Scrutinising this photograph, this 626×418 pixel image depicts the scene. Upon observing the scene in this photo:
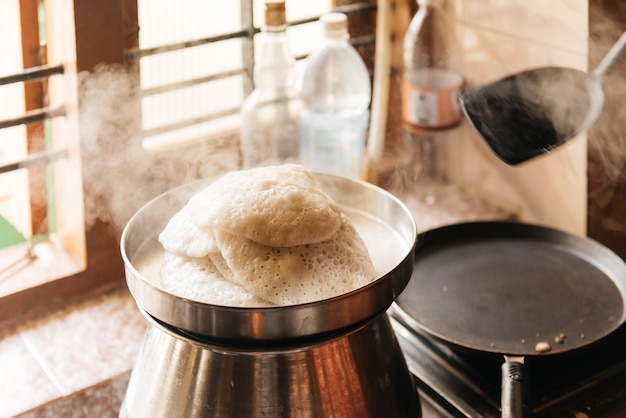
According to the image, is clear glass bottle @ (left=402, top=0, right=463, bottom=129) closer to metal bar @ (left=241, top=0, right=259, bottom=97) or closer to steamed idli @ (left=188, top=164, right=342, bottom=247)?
metal bar @ (left=241, top=0, right=259, bottom=97)

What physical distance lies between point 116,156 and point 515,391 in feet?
2.54

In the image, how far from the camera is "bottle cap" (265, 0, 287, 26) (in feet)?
4.42

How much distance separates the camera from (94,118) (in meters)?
1.27

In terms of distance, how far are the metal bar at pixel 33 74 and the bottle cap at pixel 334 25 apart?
48 cm

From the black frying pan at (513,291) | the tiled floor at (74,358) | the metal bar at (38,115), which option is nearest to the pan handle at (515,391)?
the black frying pan at (513,291)

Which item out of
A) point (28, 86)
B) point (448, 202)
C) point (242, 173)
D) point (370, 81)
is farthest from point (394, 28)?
point (242, 173)

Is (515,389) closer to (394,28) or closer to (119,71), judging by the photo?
(119,71)

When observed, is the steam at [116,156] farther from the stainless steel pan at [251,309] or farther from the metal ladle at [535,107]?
the metal ladle at [535,107]

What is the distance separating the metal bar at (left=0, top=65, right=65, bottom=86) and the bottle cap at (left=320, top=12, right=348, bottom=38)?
484 millimetres

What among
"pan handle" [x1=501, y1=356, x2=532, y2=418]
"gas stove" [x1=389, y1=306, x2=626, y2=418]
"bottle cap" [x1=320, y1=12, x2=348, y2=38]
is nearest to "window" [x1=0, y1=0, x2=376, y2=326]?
"bottle cap" [x1=320, y1=12, x2=348, y2=38]

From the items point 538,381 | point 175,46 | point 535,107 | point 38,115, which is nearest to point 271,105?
point 175,46

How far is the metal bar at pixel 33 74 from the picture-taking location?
46.4 inches

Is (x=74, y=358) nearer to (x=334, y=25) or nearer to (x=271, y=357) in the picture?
(x=271, y=357)

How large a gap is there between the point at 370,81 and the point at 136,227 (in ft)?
3.09
